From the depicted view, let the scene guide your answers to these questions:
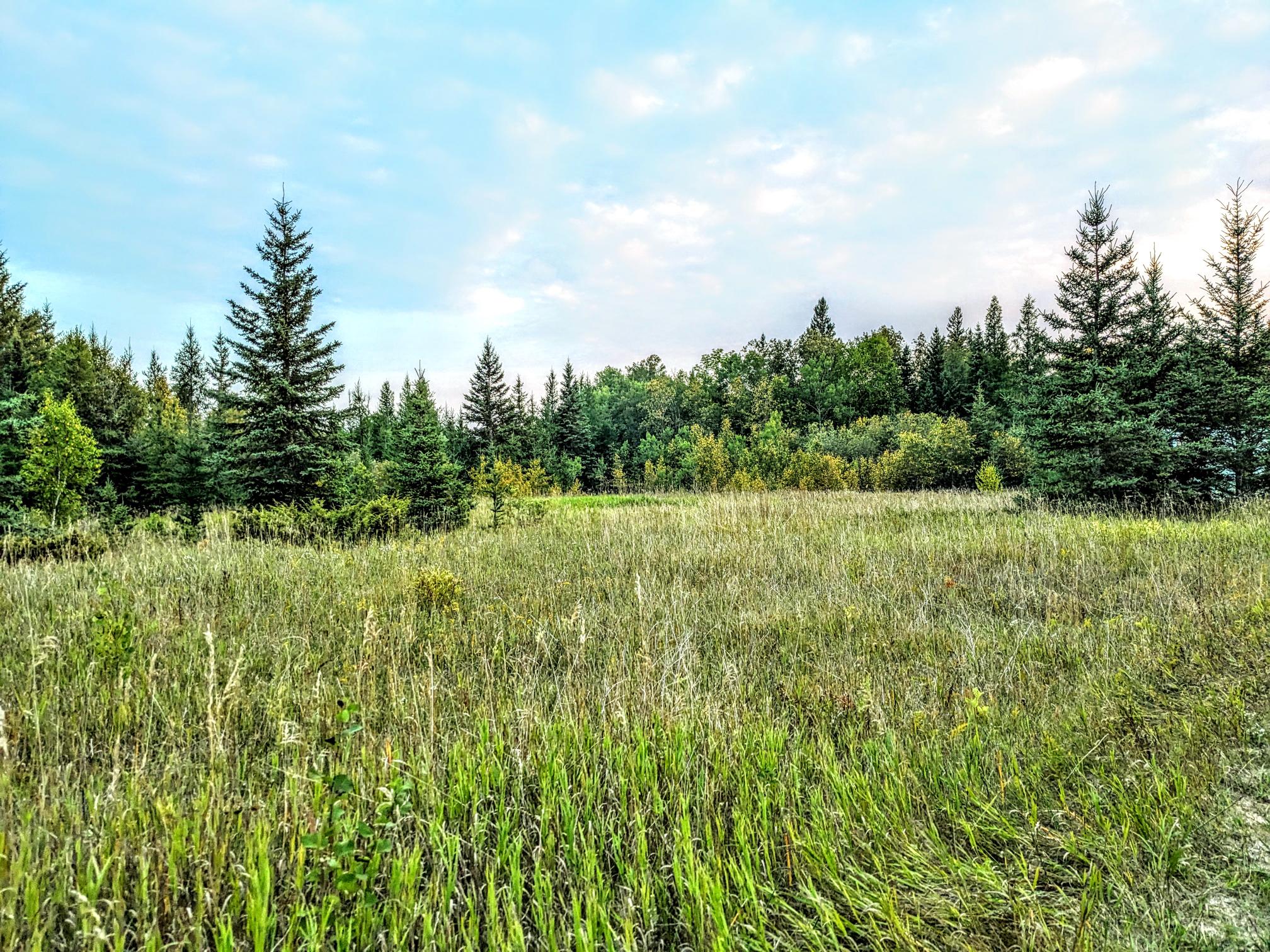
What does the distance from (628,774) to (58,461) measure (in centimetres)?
2333

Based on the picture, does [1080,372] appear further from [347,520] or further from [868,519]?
[347,520]

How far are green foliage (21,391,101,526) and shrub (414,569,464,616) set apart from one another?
57.8ft

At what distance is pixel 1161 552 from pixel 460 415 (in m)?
45.6

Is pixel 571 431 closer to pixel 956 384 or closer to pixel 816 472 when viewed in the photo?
pixel 816 472

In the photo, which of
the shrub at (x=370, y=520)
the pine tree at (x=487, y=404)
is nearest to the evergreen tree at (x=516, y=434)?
the pine tree at (x=487, y=404)

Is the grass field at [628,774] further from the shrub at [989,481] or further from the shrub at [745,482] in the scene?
the shrub at [745,482]

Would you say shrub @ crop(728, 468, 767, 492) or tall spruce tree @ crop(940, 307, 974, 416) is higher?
tall spruce tree @ crop(940, 307, 974, 416)

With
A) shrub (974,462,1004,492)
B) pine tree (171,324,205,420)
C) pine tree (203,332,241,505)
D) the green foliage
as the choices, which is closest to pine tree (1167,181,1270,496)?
shrub (974,462,1004,492)

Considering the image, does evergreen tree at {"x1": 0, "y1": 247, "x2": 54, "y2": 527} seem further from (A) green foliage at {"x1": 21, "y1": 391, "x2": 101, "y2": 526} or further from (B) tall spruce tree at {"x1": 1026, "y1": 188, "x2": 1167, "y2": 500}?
(B) tall spruce tree at {"x1": 1026, "y1": 188, "x2": 1167, "y2": 500}

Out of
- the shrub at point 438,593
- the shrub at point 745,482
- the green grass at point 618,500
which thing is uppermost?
the shrub at point 745,482

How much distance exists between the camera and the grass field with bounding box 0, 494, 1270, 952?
1.54m

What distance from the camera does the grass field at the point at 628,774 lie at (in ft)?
5.05

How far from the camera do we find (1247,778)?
2.17 metres

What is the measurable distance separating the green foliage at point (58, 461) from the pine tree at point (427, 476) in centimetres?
1194
